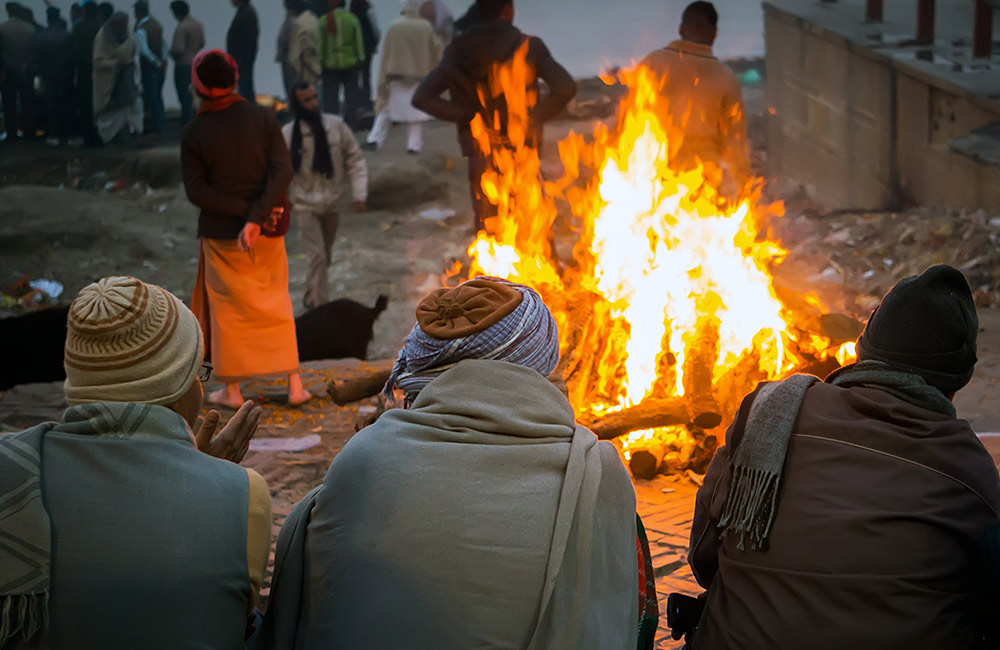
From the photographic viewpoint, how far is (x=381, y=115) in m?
14.9

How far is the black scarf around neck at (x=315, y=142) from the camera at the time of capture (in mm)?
8789

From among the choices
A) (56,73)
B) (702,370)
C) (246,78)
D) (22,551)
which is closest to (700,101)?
(702,370)

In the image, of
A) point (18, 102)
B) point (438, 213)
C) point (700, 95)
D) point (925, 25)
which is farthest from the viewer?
point (18, 102)

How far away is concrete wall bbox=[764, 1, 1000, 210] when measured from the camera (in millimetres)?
11141

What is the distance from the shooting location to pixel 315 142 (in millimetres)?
9016

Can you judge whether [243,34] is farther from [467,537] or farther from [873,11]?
[467,537]

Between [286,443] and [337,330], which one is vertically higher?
[286,443]

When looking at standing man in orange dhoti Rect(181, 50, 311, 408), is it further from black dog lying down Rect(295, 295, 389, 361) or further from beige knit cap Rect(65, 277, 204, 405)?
beige knit cap Rect(65, 277, 204, 405)

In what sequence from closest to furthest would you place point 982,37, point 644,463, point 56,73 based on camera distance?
point 644,463
point 982,37
point 56,73

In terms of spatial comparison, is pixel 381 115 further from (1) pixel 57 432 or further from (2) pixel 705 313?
(1) pixel 57 432

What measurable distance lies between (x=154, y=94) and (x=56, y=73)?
1.23 metres

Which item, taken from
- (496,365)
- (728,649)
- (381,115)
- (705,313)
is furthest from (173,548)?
(381,115)

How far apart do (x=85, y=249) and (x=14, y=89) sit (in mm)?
3023

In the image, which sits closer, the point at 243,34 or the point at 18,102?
the point at 18,102
